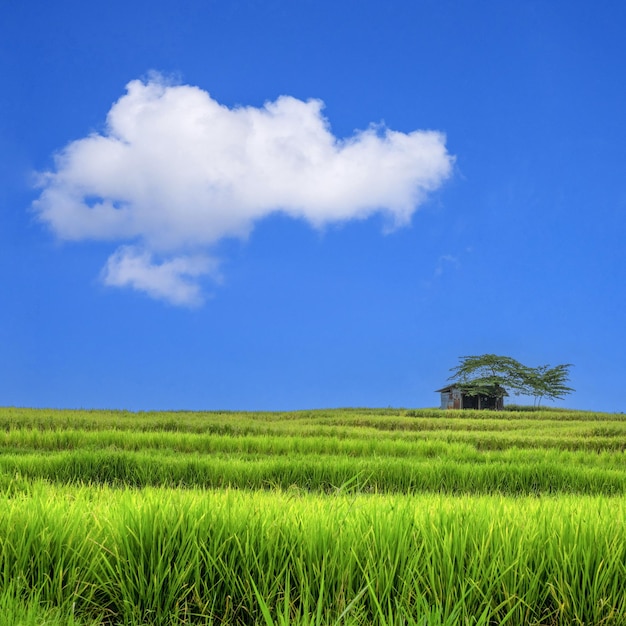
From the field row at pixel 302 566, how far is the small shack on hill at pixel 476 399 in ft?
184

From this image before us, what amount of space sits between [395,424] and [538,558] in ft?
74.3

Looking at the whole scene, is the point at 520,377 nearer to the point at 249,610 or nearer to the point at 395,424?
the point at 395,424

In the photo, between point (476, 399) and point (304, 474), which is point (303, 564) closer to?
point (304, 474)

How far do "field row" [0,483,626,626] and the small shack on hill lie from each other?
5617 cm

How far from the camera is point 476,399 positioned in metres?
57.8

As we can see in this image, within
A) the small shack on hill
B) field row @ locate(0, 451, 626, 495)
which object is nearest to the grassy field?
field row @ locate(0, 451, 626, 495)

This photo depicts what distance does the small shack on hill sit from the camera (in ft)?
187

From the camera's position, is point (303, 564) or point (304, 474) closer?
point (303, 564)

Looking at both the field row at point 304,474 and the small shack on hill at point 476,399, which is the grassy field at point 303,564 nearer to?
the field row at point 304,474

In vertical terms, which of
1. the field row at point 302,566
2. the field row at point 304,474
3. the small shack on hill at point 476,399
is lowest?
the small shack on hill at point 476,399

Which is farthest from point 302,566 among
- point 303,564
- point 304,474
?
point 304,474

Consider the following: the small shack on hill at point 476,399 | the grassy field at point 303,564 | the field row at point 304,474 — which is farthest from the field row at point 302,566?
the small shack on hill at point 476,399

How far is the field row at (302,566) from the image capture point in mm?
2301

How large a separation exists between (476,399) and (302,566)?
5867cm
